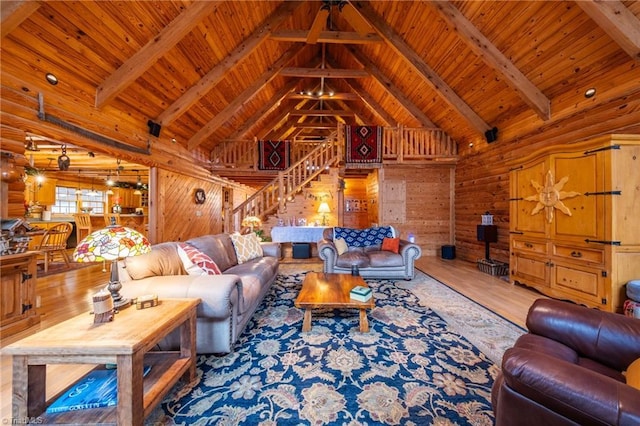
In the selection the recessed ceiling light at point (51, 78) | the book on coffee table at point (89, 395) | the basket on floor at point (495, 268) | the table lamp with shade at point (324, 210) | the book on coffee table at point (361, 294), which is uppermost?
the recessed ceiling light at point (51, 78)

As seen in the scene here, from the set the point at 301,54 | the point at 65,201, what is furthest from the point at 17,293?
the point at 65,201

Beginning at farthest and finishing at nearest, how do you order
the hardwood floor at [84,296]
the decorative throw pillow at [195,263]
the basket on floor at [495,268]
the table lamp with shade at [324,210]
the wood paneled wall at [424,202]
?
1. the table lamp with shade at [324,210]
2. the wood paneled wall at [424,202]
3. the basket on floor at [495,268]
4. the decorative throw pillow at [195,263]
5. the hardwood floor at [84,296]

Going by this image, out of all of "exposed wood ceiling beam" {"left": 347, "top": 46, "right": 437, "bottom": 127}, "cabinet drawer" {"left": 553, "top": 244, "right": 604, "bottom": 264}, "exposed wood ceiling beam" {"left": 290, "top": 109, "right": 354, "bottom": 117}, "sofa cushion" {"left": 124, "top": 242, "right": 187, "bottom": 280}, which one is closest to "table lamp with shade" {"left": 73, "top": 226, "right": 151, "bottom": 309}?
"sofa cushion" {"left": 124, "top": 242, "right": 187, "bottom": 280}

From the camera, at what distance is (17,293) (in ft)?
8.60

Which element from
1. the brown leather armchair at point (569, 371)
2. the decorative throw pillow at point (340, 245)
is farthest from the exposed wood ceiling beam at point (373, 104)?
the brown leather armchair at point (569, 371)

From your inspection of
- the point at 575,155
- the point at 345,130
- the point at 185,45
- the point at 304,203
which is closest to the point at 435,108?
the point at 345,130

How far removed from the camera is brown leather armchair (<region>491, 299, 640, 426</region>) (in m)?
0.79

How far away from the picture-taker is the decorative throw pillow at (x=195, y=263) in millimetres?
2506

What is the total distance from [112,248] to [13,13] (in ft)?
9.48

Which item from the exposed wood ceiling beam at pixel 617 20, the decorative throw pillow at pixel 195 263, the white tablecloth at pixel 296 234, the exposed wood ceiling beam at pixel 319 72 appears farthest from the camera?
the exposed wood ceiling beam at pixel 319 72

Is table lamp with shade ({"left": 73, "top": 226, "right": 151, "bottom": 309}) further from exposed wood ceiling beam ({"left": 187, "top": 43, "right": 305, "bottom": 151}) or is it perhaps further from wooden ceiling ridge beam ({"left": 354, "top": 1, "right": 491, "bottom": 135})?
wooden ceiling ridge beam ({"left": 354, "top": 1, "right": 491, "bottom": 135})

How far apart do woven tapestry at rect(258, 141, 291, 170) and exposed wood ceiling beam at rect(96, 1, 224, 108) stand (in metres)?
4.23

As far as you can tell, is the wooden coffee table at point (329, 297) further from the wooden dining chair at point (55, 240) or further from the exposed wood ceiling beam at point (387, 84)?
the exposed wood ceiling beam at point (387, 84)

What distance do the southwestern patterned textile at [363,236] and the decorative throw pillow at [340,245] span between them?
0.19m
